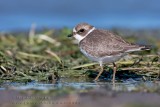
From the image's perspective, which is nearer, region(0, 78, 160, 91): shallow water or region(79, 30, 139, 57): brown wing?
region(0, 78, 160, 91): shallow water

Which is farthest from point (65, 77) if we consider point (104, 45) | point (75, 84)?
point (104, 45)

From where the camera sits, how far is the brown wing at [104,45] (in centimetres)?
1021

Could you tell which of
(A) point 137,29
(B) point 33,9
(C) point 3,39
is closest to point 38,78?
(C) point 3,39

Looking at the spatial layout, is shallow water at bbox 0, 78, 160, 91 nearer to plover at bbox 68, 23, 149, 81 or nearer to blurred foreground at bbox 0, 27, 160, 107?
blurred foreground at bbox 0, 27, 160, 107

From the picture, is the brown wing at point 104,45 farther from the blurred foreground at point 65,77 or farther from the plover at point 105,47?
the blurred foreground at point 65,77

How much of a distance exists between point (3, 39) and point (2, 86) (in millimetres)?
4895

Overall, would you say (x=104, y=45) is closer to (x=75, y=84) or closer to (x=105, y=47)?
(x=105, y=47)

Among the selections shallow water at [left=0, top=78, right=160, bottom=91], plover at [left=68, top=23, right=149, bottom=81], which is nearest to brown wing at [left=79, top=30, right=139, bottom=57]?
plover at [left=68, top=23, right=149, bottom=81]

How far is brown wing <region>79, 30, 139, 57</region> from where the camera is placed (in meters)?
10.2

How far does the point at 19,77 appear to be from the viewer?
10.6 meters

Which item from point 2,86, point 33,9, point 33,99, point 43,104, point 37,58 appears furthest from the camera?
point 33,9

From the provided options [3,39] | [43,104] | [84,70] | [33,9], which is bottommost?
[43,104]

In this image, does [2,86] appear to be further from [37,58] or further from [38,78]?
[37,58]

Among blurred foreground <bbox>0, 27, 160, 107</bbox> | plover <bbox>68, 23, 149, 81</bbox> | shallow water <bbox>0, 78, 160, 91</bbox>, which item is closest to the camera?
blurred foreground <bbox>0, 27, 160, 107</bbox>
